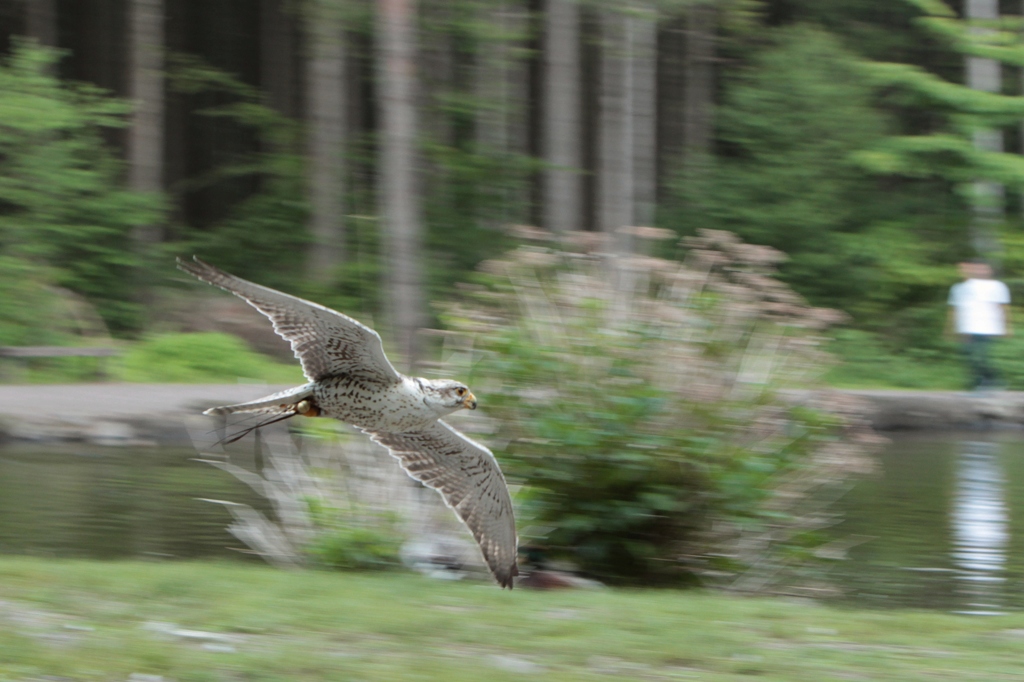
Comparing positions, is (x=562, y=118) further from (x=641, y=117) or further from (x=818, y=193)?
(x=818, y=193)

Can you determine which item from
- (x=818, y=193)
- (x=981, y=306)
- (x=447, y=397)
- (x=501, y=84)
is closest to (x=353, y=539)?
(x=447, y=397)

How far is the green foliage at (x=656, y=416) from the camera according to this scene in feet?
22.1

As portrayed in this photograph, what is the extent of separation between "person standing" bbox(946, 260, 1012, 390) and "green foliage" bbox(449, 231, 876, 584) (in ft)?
34.3

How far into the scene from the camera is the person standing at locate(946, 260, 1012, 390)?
1659 cm

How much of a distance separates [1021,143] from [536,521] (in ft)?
69.4

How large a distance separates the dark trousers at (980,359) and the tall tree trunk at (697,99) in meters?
8.23

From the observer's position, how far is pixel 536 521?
23.0 ft

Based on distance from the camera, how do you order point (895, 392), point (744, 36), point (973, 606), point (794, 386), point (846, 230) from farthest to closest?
point (744, 36) < point (846, 230) < point (895, 392) < point (794, 386) < point (973, 606)

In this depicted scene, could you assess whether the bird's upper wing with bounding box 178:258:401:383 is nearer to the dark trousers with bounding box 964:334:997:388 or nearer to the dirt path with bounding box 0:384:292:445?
the dirt path with bounding box 0:384:292:445

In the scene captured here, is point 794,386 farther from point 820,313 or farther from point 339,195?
point 339,195

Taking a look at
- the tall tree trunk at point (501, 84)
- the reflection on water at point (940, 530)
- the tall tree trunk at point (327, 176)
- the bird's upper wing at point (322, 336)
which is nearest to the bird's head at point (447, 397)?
the bird's upper wing at point (322, 336)

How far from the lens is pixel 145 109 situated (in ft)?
64.1

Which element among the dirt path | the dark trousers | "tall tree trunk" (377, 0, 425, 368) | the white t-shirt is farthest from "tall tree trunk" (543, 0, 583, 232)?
"tall tree trunk" (377, 0, 425, 368)

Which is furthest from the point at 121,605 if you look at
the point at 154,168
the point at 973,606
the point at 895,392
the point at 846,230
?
the point at 846,230
